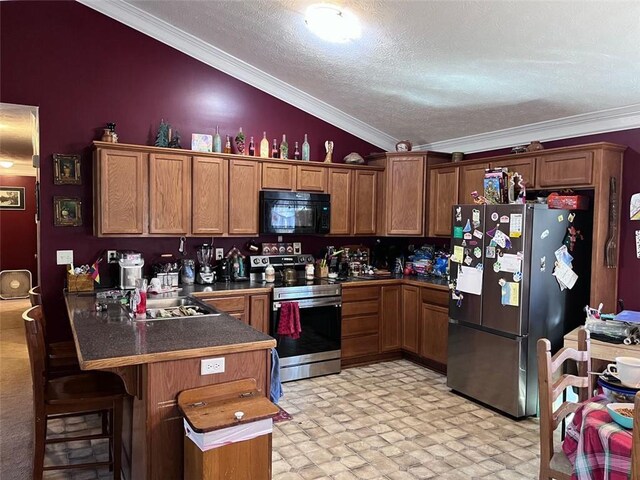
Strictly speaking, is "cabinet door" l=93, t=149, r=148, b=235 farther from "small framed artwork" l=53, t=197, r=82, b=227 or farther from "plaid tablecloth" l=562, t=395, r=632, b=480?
"plaid tablecloth" l=562, t=395, r=632, b=480

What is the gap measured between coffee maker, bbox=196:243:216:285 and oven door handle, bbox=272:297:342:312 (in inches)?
26.9

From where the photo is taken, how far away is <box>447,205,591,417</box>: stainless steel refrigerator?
348cm

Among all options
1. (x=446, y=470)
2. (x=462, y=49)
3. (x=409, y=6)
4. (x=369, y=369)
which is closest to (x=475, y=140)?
(x=462, y=49)

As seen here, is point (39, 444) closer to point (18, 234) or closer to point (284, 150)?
point (284, 150)

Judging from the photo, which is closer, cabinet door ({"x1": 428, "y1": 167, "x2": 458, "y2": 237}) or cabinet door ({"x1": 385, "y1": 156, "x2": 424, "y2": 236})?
cabinet door ({"x1": 428, "y1": 167, "x2": 458, "y2": 237})

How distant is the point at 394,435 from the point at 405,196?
265cm

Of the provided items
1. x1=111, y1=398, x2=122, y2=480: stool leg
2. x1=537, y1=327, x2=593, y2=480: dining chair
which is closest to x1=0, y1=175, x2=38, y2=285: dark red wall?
x1=111, y1=398, x2=122, y2=480: stool leg

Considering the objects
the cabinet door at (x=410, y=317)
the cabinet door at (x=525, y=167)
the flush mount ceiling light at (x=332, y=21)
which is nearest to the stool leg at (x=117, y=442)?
the flush mount ceiling light at (x=332, y=21)

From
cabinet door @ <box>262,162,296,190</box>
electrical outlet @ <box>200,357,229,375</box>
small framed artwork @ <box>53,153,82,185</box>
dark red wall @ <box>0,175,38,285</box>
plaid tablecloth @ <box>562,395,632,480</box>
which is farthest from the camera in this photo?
dark red wall @ <box>0,175,38,285</box>

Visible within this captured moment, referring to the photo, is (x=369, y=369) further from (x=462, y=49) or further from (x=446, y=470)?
(x=462, y=49)

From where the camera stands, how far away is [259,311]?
167 inches

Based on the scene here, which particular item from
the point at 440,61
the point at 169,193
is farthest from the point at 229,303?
the point at 440,61

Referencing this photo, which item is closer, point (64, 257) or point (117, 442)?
point (117, 442)

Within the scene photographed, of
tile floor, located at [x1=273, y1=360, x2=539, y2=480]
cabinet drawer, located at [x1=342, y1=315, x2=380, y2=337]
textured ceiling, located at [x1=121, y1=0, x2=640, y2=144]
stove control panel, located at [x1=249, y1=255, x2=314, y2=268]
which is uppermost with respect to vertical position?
textured ceiling, located at [x1=121, y1=0, x2=640, y2=144]
